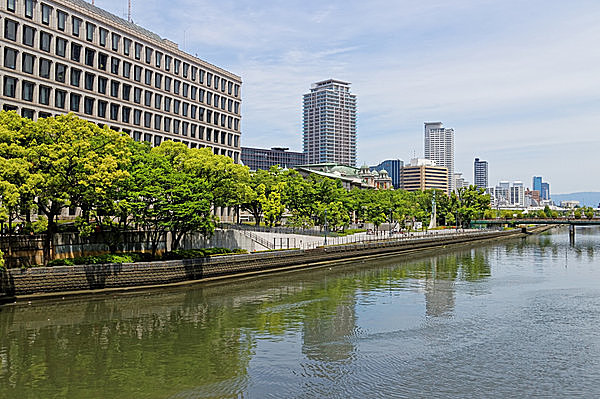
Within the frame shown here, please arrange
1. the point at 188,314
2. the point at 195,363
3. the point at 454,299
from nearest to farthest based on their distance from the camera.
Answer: the point at 195,363 < the point at 188,314 < the point at 454,299

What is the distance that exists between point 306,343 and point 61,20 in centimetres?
6525

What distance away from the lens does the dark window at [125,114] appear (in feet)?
301

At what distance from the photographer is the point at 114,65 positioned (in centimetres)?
9019

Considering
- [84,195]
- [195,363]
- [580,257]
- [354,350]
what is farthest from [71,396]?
[580,257]

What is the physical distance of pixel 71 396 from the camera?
91.7ft

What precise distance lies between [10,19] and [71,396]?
60511 mm

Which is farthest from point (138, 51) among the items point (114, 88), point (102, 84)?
point (102, 84)

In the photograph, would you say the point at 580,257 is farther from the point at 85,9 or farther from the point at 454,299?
the point at 85,9

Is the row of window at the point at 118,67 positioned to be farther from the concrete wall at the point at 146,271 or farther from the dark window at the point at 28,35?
the concrete wall at the point at 146,271

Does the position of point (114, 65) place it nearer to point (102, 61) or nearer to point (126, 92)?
point (102, 61)

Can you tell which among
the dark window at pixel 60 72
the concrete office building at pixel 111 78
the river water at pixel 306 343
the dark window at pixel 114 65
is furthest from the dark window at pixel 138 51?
the river water at pixel 306 343

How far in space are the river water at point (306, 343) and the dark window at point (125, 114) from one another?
4398 cm

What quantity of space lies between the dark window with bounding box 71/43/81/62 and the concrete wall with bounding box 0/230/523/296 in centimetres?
4152

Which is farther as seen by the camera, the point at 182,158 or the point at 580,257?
the point at 580,257
